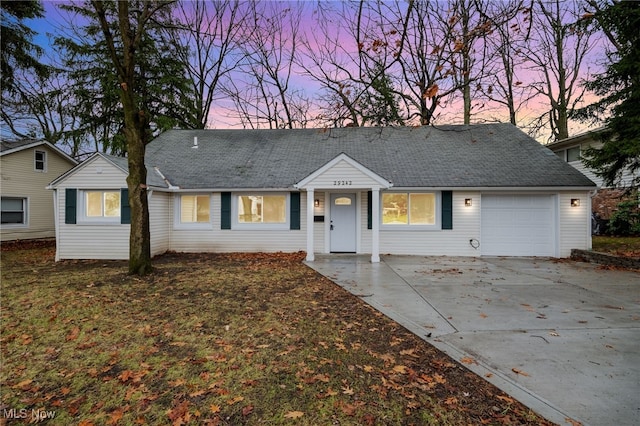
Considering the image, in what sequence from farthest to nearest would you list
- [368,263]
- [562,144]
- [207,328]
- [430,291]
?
1. [562,144]
2. [368,263]
3. [430,291]
4. [207,328]

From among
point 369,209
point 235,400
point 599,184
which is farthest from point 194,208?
point 599,184

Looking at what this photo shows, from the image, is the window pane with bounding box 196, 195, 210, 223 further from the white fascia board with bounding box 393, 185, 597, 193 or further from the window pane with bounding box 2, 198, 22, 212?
the window pane with bounding box 2, 198, 22, 212

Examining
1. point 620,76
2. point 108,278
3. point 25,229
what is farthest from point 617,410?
point 25,229

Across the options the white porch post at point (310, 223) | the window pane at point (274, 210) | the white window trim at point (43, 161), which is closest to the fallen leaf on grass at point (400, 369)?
the white porch post at point (310, 223)

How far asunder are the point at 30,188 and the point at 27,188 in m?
0.14

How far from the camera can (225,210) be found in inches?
451

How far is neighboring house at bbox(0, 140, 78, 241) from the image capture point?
14.6m

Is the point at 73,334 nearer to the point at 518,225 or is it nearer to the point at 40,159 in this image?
the point at 518,225

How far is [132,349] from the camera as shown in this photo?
12.5ft

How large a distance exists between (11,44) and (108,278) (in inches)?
647

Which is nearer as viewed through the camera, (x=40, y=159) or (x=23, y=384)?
(x=23, y=384)

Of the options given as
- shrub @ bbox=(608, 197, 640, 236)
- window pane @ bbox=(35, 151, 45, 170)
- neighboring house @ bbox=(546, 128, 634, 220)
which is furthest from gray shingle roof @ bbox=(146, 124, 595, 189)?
window pane @ bbox=(35, 151, 45, 170)

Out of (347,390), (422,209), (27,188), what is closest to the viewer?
(347,390)

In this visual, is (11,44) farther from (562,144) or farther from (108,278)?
(562,144)
